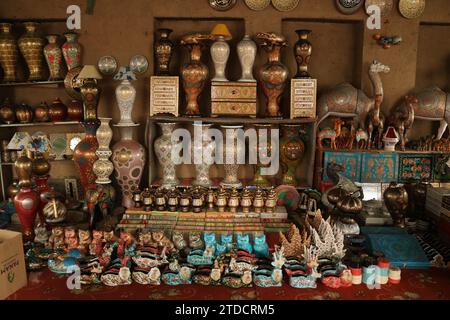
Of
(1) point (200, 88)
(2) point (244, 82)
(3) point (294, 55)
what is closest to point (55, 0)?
(1) point (200, 88)

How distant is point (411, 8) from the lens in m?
4.07

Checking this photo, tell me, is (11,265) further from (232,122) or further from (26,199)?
(232,122)

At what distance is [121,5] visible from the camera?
4.11 meters

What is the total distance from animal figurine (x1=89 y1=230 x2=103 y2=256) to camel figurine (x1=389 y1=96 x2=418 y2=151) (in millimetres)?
2859

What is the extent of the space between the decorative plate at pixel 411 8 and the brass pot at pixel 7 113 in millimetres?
4041

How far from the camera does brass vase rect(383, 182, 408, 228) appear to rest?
3318 mm

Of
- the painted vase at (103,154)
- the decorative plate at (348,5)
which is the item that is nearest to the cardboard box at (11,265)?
the painted vase at (103,154)

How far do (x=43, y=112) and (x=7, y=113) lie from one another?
A: 34 centimetres

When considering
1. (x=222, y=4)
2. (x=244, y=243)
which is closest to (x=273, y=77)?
(x=222, y=4)

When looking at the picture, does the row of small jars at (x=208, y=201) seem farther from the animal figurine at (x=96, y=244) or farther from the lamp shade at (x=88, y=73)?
the lamp shade at (x=88, y=73)

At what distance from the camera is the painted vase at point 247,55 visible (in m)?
3.93
